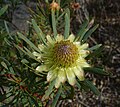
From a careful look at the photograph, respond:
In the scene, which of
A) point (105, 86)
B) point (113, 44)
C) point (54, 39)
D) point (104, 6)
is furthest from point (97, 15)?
point (54, 39)

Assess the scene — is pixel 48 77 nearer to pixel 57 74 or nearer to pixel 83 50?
pixel 57 74

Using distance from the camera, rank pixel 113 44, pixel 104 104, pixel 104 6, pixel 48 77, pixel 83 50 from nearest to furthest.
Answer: pixel 48 77, pixel 83 50, pixel 104 104, pixel 113 44, pixel 104 6

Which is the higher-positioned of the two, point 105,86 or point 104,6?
point 104,6

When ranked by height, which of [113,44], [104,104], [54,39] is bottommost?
[104,104]

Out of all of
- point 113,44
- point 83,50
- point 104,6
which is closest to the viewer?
point 83,50
